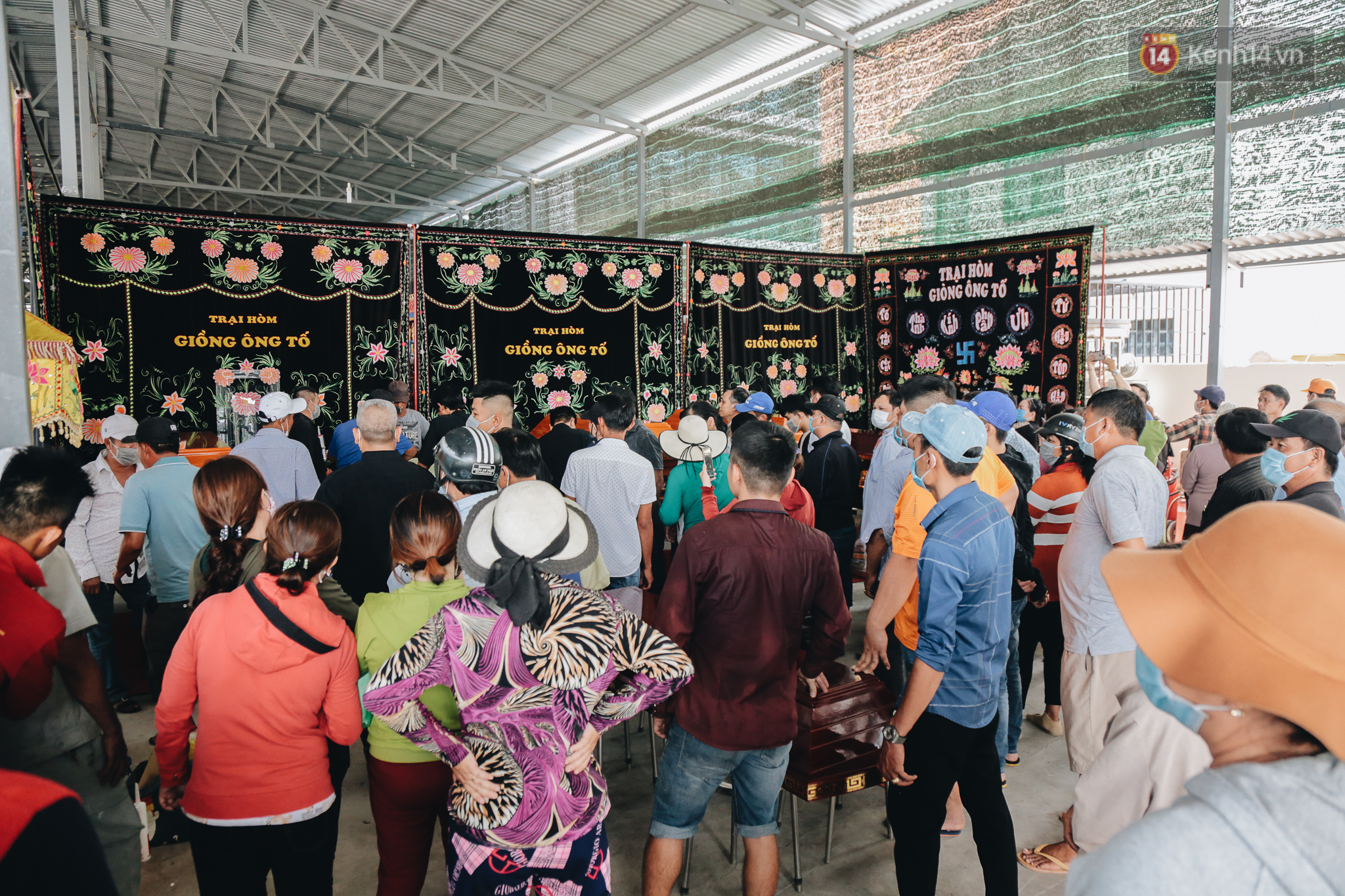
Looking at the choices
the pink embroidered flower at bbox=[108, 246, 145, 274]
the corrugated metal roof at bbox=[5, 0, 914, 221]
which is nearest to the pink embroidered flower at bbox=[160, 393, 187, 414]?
the pink embroidered flower at bbox=[108, 246, 145, 274]

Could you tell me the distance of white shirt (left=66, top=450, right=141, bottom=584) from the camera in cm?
327

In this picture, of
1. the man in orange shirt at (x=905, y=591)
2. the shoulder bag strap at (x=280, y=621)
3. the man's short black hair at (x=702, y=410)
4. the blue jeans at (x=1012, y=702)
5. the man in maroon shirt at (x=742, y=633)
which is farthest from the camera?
the man's short black hair at (x=702, y=410)

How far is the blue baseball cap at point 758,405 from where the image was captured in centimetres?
532

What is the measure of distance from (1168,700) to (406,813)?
5.45 feet

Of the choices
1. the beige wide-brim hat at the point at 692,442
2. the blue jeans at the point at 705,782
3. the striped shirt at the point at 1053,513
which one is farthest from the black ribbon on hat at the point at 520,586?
the striped shirt at the point at 1053,513

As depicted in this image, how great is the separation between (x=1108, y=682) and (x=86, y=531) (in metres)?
4.03

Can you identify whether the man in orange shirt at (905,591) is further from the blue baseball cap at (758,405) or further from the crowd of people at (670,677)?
the blue baseball cap at (758,405)

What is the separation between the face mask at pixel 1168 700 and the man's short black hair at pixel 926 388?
255 cm

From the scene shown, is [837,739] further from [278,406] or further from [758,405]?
[278,406]

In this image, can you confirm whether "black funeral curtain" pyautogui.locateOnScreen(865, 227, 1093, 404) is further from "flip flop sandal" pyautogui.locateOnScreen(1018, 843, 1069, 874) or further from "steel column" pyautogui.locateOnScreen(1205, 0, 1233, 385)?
"flip flop sandal" pyautogui.locateOnScreen(1018, 843, 1069, 874)

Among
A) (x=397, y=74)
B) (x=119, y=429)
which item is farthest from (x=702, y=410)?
(x=397, y=74)

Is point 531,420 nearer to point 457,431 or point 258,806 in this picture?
point 457,431

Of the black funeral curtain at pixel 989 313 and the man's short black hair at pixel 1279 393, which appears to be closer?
the man's short black hair at pixel 1279 393

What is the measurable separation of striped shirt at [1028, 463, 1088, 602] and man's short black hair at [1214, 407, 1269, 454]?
0.58 m
